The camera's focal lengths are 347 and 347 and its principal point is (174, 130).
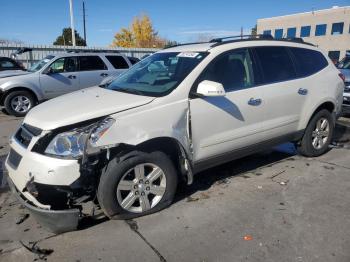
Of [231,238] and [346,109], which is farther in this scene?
[346,109]

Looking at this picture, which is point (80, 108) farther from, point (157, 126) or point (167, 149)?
point (167, 149)

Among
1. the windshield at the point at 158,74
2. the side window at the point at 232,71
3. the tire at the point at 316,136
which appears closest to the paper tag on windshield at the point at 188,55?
the windshield at the point at 158,74

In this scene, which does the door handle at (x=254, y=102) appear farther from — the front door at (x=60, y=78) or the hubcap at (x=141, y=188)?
the front door at (x=60, y=78)

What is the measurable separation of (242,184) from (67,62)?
25.4 feet

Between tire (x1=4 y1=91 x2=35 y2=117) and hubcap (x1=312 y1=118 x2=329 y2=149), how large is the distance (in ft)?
25.9

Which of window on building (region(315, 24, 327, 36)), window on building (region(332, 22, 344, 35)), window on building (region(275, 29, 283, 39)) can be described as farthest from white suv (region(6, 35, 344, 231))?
window on building (region(275, 29, 283, 39))

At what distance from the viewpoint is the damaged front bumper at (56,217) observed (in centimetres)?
312

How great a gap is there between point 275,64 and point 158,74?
165cm

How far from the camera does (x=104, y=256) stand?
10.0ft

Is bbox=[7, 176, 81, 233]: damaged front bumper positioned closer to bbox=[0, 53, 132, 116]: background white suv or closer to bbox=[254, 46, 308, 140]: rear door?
bbox=[254, 46, 308, 140]: rear door

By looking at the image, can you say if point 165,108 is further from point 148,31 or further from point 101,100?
point 148,31

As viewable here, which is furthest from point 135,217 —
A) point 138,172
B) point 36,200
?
point 36,200

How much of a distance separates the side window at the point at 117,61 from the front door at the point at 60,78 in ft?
3.81

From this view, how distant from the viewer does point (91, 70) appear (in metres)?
10.8
